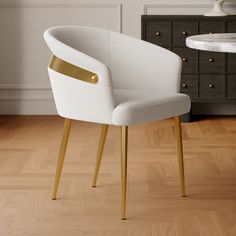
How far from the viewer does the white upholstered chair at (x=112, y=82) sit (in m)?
2.64

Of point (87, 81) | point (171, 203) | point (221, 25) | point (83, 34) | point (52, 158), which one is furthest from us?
point (221, 25)

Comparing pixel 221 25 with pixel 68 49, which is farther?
pixel 221 25

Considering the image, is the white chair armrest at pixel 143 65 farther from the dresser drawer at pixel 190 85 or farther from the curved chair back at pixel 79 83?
the dresser drawer at pixel 190 85

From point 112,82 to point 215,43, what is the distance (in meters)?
0.55

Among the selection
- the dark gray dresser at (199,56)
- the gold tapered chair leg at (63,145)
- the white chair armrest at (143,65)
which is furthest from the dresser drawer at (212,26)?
the gold tapered chair leg at (63,145)

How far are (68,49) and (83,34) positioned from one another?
371 mm

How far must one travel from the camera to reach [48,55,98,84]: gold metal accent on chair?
2.65 m

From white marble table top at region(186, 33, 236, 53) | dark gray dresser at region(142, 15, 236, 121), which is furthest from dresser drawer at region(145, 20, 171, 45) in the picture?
white marble table top at region(186, 33, 236, 53)

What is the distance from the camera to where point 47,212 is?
2.73 metres

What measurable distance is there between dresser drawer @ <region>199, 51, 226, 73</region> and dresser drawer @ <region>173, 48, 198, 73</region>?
1.7 inches

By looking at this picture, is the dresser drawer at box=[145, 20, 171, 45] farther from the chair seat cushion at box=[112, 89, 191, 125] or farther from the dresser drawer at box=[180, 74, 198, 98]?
the chair seat cushion at box=[112, 89, 191, 125]

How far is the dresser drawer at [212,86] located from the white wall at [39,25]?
551 millimetres

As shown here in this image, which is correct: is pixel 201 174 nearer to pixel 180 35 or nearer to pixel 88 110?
pixel 88 110

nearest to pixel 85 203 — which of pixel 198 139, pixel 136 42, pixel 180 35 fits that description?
pixel 136 42
